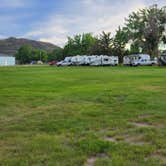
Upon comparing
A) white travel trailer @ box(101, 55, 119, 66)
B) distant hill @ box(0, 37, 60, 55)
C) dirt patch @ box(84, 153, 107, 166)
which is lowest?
dirt patch @ box(84, 153, 107, 166)

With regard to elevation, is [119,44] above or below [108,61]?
above

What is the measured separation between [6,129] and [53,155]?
6.36 ft

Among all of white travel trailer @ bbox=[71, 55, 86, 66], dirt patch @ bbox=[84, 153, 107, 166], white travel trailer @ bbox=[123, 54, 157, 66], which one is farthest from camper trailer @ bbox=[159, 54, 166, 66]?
dirt patch @ bbox=[84, 153, 107, 166]

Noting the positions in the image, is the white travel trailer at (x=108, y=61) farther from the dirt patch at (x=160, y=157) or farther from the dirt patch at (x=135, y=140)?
the dirt patch at (x=160, y=157)

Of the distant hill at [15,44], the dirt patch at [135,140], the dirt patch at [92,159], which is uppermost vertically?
the distant hill at [15,44]

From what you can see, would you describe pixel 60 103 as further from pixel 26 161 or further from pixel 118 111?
pixel 26 161

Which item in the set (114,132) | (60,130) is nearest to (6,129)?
(60,130)

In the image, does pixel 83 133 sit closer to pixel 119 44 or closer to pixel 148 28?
pixel 148 28

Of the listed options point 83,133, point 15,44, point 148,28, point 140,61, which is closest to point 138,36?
point 148,28

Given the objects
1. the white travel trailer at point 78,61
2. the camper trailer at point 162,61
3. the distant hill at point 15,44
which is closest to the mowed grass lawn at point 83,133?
the camper trailer at point 162,61

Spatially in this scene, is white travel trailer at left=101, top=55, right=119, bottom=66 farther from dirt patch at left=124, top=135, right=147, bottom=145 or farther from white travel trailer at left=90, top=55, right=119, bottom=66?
dirt patch at left=124, top=135, right=147, bottom=145

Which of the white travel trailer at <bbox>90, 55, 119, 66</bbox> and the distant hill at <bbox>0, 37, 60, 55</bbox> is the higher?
the distant hill at <bbox>0, 37, 60, 55</bbox>

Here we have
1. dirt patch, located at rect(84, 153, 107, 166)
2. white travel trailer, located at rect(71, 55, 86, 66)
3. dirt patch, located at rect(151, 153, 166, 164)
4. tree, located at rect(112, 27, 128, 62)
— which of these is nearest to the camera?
dirt patch, located at rect(84, 153, 107, 166)

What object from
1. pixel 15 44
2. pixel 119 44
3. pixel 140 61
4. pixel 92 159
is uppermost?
pixel 15 44
